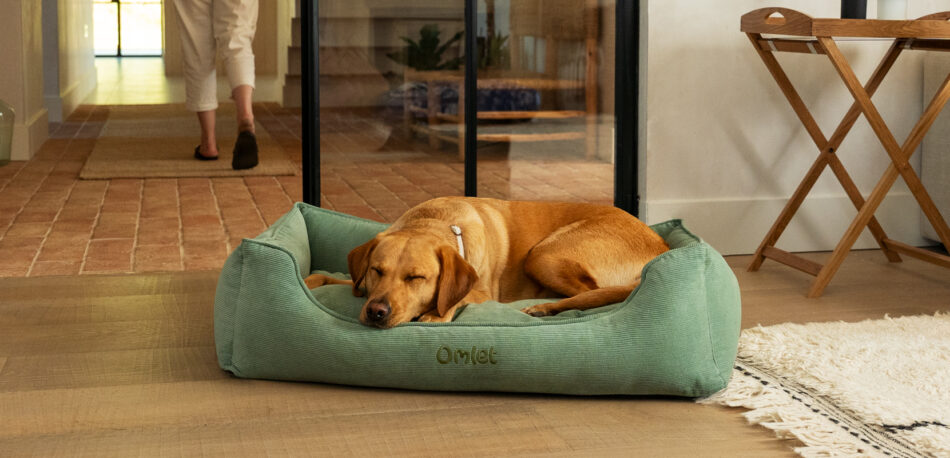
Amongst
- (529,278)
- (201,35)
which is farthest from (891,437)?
(201,35)

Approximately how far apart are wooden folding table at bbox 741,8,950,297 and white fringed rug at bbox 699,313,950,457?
2.00 feet

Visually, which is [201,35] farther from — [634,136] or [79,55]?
[79,55]

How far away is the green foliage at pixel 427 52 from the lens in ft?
12.1

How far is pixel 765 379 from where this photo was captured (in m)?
2.27

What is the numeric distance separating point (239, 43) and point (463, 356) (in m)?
3.57

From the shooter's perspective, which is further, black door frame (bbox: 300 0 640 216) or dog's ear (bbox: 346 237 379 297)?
black door frame (bbox: 300 0 640 216)

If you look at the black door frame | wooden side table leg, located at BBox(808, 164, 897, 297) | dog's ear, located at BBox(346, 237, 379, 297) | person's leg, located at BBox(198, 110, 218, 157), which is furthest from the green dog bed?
person's leg, located at BBox(198, 110, 218, 157)

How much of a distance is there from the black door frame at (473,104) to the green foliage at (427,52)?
6 centimetres

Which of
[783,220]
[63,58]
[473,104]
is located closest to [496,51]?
[473,104]

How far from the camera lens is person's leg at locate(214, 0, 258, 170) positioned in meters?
5.29

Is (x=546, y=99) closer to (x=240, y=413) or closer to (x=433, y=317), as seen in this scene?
(x=433, y=317)

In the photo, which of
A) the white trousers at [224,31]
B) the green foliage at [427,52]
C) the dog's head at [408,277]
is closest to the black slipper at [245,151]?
the white trousers at [224,31]

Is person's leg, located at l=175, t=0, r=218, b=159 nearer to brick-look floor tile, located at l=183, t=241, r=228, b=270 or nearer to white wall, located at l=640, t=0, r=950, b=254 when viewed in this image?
brick-look floor tile, located at l=183, t=241, r=228, b=270

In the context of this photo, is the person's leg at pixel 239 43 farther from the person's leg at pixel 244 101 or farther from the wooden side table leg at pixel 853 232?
the wooden side table leg at pixel 853 232
